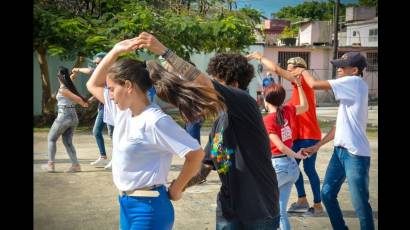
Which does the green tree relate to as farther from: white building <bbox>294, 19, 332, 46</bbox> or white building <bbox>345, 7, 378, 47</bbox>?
white building <bbox>294, 19, 332, 46</bbox>

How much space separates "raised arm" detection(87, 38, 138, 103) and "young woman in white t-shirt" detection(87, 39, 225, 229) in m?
0.02

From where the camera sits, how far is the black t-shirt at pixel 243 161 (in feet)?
9.27

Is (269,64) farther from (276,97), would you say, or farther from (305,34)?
(305,34)

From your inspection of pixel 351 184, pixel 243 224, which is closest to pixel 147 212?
pixel 243 224

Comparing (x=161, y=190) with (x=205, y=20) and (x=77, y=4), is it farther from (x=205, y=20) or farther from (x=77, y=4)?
(x=77, y=4)

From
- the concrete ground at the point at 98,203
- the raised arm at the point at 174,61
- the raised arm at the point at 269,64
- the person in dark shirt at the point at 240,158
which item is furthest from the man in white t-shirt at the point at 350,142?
the raised arm at the point at 174,61

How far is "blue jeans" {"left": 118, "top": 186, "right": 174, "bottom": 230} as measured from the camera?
2631 mm

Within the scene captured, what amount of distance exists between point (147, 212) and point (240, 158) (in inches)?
22.2

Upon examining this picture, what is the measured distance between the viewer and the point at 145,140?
2629 mm

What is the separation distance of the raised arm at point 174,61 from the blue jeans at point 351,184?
1915 mm

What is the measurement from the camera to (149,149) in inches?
104

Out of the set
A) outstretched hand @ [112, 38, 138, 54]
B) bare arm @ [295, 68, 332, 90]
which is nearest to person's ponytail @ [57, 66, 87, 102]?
bare arm @ [295, 68, 332, 90]

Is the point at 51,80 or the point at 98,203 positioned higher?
the point at 51,80

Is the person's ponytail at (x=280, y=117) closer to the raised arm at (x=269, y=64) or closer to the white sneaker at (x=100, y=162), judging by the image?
the raised arm at (x=269, y=64)
